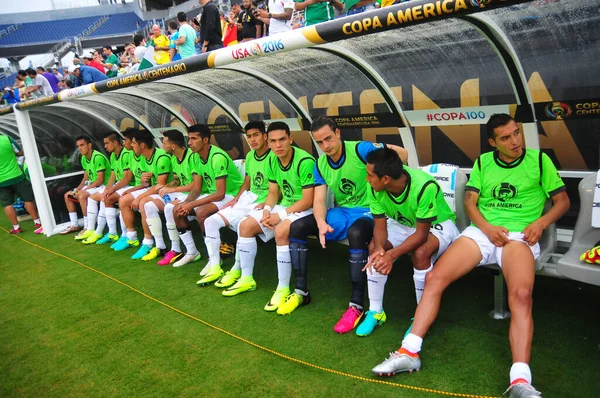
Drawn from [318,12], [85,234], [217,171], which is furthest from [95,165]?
[318,12]

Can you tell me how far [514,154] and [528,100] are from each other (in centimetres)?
64

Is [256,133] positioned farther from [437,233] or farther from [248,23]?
[248,23]

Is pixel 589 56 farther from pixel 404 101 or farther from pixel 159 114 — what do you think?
pixel 159 114

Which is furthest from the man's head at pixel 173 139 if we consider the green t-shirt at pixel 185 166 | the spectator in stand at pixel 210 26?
the spectator in stand at pixel 210 26

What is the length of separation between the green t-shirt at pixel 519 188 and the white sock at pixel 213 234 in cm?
259

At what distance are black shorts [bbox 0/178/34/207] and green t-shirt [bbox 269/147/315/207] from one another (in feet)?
18.3

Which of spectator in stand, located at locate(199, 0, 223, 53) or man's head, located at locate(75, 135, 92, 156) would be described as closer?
spectator in stand, located at locate(199, 0, 223, 53)

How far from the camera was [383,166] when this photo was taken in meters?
3.02

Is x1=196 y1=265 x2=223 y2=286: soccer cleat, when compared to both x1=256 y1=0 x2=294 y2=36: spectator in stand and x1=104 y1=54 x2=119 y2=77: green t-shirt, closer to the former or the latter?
x1=256 y1=0 x2=294 y2=36: spectator in stand

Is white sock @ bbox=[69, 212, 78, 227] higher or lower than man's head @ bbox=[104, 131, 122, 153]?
lower

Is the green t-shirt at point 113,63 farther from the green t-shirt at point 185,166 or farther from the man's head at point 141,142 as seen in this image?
the green t-shirt at point 185,166

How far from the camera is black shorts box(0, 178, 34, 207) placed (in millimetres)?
7621

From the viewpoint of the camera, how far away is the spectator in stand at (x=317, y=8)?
5324 millimetres

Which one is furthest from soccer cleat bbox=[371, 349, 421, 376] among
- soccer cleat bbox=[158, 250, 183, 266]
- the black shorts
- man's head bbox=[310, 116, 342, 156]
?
the black shorts
